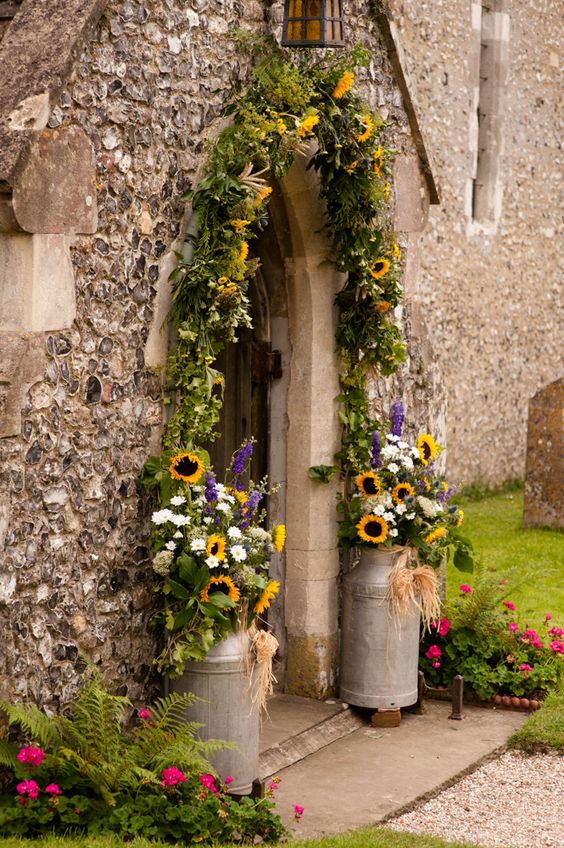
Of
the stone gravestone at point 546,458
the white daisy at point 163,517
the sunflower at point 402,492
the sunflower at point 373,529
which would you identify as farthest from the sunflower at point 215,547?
the stone gravestone at point 546,458

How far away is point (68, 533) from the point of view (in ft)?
16.9

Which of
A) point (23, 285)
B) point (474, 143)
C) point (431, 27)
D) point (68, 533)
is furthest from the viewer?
point (474, 143)

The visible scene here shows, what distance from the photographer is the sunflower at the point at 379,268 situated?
6734mm

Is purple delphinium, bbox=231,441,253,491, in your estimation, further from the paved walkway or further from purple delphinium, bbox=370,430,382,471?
the paved walkway

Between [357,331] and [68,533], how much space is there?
230cm

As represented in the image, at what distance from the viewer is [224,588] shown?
5.52 metres

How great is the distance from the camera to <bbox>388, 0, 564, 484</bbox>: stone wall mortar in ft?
43.9

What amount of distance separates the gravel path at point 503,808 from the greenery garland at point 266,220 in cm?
176

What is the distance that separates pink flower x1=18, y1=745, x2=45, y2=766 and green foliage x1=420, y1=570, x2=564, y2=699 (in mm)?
3108

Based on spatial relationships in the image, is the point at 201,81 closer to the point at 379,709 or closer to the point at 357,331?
the point at 357,331

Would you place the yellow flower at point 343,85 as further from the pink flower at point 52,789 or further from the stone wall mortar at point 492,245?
the stone wall mortar at point 492,245

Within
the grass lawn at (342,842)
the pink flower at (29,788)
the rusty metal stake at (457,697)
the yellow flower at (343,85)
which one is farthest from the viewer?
the rusty metal stake at (457,697)

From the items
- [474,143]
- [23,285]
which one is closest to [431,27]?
[474,143]

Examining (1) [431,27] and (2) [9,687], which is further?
(1) [431,27]
